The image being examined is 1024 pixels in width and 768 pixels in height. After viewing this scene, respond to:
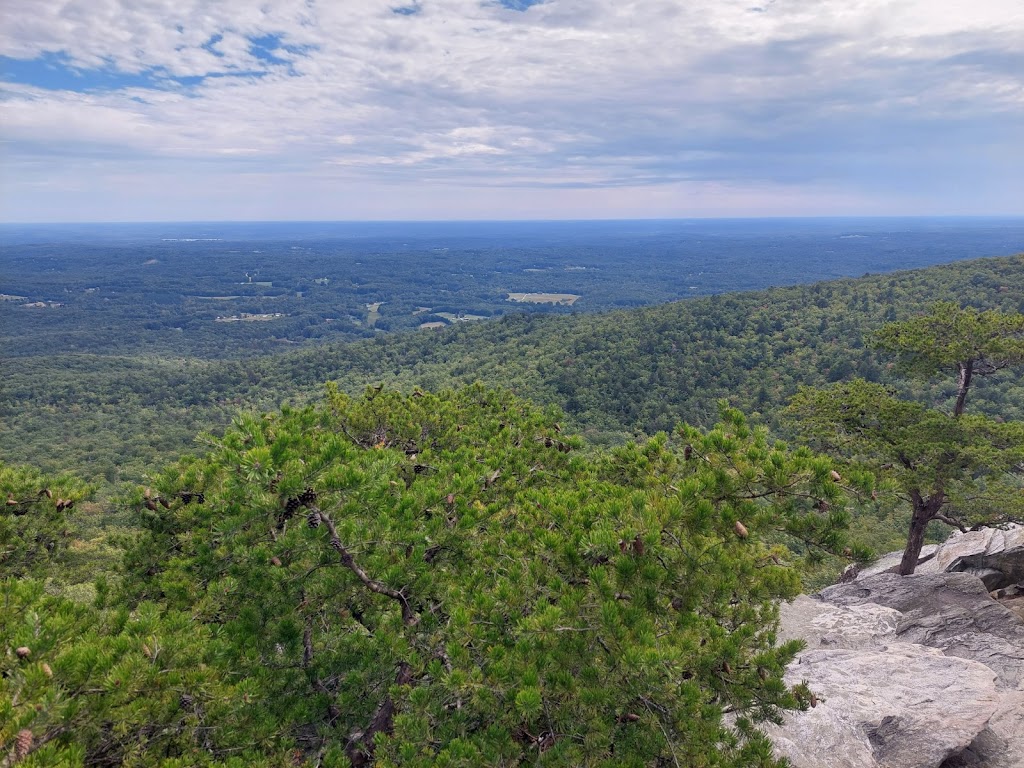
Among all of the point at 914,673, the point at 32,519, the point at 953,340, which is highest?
the point at 953,340

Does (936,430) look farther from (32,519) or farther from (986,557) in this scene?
(32,519)

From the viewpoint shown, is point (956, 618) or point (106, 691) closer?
point (106, 691)

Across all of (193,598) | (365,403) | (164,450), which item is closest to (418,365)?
(164,450)

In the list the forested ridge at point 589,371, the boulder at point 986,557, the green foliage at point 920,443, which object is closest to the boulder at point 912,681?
the boulder at point 986,557

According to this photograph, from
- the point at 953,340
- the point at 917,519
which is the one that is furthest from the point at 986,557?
the point at 953,340

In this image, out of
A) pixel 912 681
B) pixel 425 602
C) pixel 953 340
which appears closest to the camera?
pixel 425 602

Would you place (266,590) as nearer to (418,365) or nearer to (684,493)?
(684,493)

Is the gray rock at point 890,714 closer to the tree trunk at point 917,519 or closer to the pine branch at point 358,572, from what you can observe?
the pine branch at point 358,572

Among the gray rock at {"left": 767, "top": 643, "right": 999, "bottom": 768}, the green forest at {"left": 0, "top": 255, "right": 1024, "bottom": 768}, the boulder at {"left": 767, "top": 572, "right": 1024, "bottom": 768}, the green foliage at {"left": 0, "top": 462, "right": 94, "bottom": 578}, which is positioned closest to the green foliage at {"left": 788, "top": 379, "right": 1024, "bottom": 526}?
the boulder at {"left": 767, "top": 572, "right": 1024, "bottom": 768}
